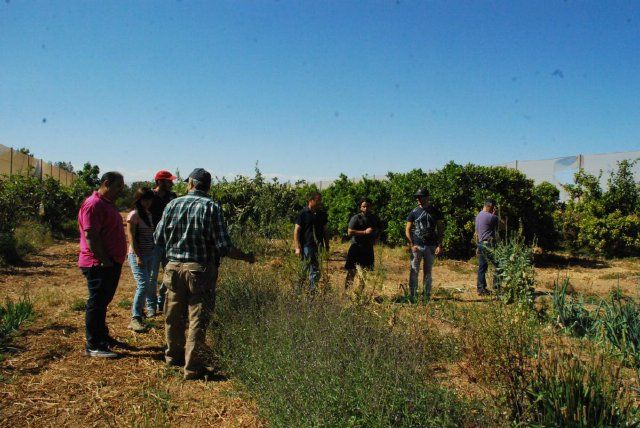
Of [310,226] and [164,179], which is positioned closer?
[164,179]

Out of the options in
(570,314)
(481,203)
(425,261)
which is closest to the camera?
(570,314)

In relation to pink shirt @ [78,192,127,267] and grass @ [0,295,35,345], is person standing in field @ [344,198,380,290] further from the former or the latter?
grass @ [0,295,35,345]

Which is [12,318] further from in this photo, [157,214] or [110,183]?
[110,183]

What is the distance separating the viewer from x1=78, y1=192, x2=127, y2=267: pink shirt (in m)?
4.40

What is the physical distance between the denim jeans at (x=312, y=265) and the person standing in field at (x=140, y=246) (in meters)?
1.88

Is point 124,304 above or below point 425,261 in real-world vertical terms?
below

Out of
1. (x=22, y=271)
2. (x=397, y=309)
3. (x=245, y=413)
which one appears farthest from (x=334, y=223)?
(x=245, y=413)

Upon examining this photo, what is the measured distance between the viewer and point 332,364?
304cm

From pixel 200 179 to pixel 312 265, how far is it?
2.36 metres

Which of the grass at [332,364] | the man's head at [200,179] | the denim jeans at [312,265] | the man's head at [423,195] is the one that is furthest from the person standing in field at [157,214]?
the man's head at [423,195]

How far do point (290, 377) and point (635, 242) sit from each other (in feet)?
40.1

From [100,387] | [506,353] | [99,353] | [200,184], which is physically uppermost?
[200,184]

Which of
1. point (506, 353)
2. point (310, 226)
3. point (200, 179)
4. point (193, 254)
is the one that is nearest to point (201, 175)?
point (200, 179)

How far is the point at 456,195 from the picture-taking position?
474 inches
